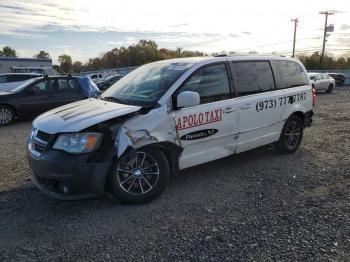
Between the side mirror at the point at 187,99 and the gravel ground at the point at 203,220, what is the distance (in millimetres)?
1219

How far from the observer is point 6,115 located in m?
11.4

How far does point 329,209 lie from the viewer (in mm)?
4395

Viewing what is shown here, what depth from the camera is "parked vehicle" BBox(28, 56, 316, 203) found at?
416 centimetres

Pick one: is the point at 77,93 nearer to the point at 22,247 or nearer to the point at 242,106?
the point at 242,106

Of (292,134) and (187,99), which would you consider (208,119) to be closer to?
(187,99)

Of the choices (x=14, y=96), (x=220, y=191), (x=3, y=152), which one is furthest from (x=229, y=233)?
(x=14, y=96)

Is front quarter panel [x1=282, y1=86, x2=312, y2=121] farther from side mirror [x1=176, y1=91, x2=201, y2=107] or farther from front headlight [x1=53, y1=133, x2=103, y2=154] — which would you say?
front headlight [x1=53, y1=133, x2=103, y2=154]

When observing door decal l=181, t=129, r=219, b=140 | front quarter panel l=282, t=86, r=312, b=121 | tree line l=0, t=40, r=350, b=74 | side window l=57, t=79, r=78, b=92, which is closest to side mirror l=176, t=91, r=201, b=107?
door decal l=181, t=129, r=219, b=140

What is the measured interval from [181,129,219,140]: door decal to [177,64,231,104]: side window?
402 millimetres

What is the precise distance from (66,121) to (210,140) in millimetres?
1975

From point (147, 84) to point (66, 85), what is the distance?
26.2 feet

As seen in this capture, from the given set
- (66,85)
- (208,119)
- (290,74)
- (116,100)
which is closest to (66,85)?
(66,85)

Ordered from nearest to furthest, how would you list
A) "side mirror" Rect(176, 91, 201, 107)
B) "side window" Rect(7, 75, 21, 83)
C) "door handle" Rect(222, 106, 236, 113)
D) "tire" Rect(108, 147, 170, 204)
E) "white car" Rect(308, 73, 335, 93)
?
"tire" Rect(108, 147, 170, 204) → "side mirror" Rect(176, 91, 201, 107) → "door handle" Rect(222, 106, 236, 113) → "side window" Rect(7, 75, 21, 83) → "white car" Rect(308, 73, 335, 93)

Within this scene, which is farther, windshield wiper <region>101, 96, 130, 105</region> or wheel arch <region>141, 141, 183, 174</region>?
windshield wiper <region>101, 96, 130, 105</region>
